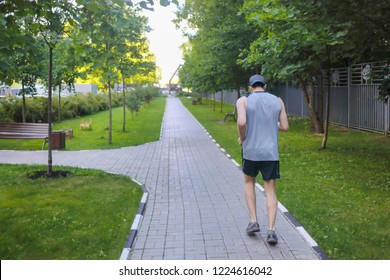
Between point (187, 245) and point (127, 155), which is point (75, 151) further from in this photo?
point (187, 245)

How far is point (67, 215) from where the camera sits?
268 inches

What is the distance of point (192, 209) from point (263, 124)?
2503mm

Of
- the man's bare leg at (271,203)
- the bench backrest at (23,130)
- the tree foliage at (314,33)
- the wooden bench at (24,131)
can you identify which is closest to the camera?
the man's bare leg at (271,203)

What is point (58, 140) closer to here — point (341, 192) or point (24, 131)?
point (24, 131)

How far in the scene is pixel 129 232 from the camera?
588 centimetres

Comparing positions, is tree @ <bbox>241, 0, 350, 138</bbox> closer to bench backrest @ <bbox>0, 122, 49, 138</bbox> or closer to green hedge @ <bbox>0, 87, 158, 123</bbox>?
bench backrest @ <bbox>0, 122, 49, 138</bbox>

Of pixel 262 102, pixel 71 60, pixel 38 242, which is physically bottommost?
pixel 38 242

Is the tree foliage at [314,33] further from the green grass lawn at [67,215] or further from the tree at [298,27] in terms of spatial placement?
the green grass lawn at [67,215]

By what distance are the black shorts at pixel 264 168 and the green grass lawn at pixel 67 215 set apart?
181 cm

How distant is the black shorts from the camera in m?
5.19

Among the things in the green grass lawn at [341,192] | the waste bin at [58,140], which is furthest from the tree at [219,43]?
the waste bin at [58,140]

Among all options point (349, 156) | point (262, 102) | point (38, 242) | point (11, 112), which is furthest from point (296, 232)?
point (11, 112)

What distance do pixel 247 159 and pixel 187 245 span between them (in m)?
1.27

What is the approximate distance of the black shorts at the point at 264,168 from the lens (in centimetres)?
519
